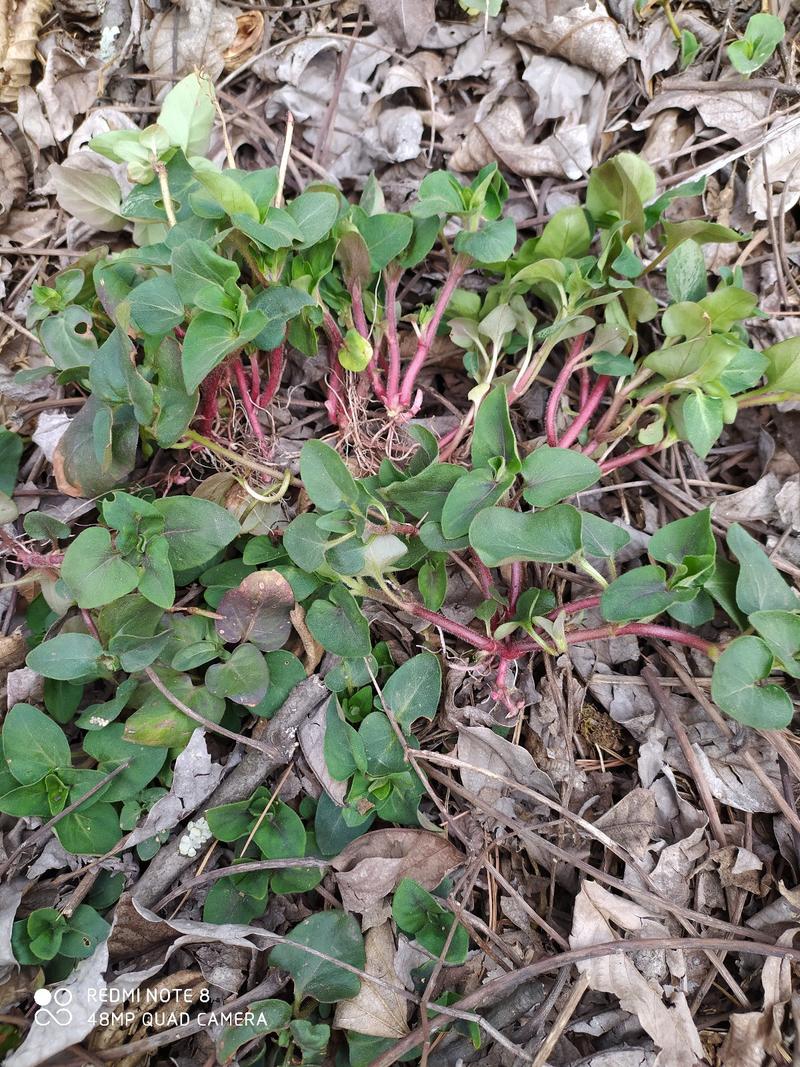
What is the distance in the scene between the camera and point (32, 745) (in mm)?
1535

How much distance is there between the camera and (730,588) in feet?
5.11

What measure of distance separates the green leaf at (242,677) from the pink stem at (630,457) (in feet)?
3.13

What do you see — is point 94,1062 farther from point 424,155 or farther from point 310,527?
point 424,155

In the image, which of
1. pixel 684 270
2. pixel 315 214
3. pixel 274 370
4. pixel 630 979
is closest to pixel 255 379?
pixel 274 370

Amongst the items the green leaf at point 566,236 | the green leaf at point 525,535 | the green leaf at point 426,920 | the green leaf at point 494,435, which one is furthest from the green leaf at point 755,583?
the green leaf at point 426,920

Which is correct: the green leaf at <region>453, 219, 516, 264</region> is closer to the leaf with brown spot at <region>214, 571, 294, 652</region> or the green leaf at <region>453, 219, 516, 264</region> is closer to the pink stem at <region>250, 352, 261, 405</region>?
the pink stem at <region>250, 352, 261, 405</region>

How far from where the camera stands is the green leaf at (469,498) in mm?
1406

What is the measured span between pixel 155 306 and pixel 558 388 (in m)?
0.96

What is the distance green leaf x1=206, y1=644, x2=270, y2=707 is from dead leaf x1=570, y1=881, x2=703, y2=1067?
0.83 m

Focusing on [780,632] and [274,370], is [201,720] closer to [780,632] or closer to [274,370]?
[274,370]

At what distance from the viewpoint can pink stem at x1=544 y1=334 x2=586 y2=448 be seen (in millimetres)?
1681

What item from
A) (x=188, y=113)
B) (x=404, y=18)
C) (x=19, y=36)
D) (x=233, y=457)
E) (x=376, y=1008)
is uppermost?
(x=404, y=18)

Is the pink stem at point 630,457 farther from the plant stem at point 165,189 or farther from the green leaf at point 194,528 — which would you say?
the plant stem at point 165,189

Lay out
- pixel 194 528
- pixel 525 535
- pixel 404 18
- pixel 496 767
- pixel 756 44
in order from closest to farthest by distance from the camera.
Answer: pixel 525 535
pixel 194 528
pixel 496 767
pixel 756 44
pixel 404 18
